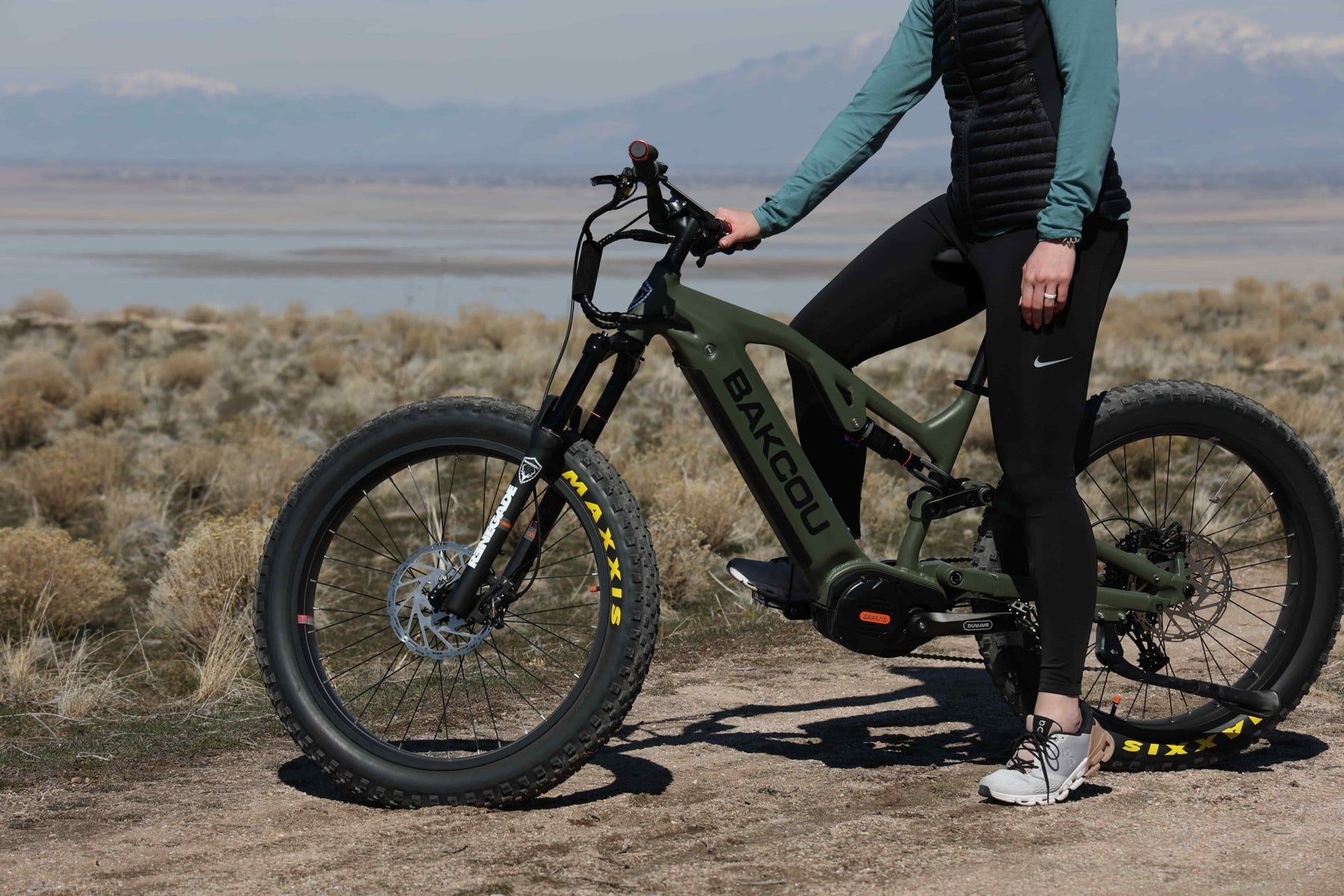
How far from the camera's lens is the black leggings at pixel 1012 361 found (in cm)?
387

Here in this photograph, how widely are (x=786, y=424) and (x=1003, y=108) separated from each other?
39.0 inches

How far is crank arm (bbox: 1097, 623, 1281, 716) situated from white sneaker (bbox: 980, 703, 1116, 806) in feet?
0.92

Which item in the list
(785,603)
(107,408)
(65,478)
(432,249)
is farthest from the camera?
(432,249)

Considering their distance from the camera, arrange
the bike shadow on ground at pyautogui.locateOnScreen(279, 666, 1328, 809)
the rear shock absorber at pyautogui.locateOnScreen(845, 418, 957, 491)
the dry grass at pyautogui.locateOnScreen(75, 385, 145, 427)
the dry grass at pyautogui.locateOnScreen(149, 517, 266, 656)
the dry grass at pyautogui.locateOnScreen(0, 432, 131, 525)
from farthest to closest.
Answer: the dry grass at pyautogui.locateOnScreen(75, 385, 145, 427) → the dry grass at pyautogui.locateOnScreen(0, 432, 131, 525) → the dry grass at pyautogui.locateOnScreen(149, 517, 266, 656) → the bike shadow on ground at pyautogui.locateOnScreen(279, 666, 1328, 809) → the rear shock absorber at pyautogui.locateOnScreen(845, 418, 957, 491)

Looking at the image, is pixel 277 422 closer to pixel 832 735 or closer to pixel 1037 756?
pixel 832 735

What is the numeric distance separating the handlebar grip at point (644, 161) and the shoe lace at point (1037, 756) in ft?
5.91

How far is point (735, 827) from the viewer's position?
374cm

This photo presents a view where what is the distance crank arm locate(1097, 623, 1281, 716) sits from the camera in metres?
4.31

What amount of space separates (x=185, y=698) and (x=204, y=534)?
5.87ft

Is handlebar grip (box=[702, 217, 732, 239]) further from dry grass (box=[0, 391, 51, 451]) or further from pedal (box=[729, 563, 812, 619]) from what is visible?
dry grass (box=[0, 391, 51, 451])

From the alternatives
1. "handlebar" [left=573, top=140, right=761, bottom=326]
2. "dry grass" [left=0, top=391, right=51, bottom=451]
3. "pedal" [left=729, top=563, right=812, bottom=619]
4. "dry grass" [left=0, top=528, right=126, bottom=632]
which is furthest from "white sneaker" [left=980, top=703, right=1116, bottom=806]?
"dry grass" [left=0, top=391, right=51, bottom=451]

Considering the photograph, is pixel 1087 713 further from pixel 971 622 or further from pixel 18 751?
pixel 18 751

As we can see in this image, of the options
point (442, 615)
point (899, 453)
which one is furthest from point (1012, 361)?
point (442, 615)

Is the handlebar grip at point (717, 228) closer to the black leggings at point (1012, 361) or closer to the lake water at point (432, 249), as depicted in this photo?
the black leggings at point (1012, 361)
